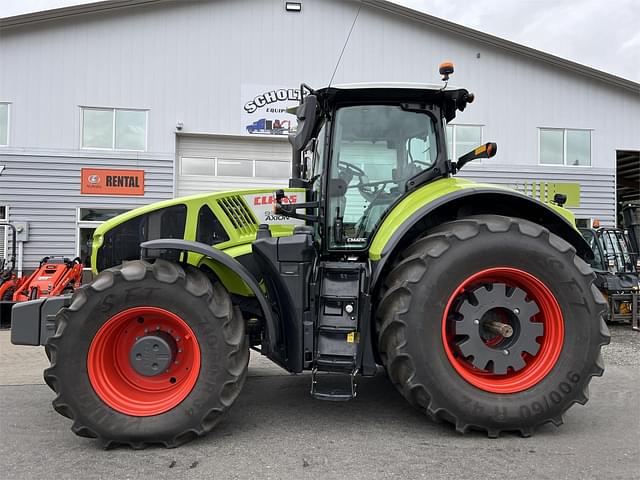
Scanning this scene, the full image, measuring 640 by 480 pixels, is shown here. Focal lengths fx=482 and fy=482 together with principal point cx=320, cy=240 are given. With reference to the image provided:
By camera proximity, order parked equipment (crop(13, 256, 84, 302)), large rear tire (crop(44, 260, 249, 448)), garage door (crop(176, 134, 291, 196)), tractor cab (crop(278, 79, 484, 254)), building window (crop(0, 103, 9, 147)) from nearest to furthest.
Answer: large rear tire (crop(44, 260, 249, 448)) → tractor cab (crop(278, 79, 484, 254)) → parked equipment (crop(13, 256, 84, 302)) → building window (crop(0, 103, 9, 147)) → garage door (crop(176, 134, 291, 196))

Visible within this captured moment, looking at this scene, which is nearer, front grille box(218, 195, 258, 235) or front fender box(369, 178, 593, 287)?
front fender box(369, 178, 593, 287)

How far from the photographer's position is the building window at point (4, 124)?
450 inches

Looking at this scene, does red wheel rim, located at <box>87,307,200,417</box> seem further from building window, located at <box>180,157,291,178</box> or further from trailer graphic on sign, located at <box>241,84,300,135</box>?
trailer graphic on sign, located at <box>241,84,300,135</box>

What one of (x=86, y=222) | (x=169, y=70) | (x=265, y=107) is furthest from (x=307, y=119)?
(x=86, y=222)

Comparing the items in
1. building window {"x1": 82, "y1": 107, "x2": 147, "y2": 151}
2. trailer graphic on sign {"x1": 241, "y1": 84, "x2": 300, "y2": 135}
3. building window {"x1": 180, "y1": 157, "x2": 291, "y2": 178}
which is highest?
trailer graphic on sign {"x1": 241, "y1": 84, "x2": 300, "y2": 135}

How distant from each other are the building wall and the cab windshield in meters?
8.86

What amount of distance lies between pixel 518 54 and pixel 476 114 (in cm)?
198

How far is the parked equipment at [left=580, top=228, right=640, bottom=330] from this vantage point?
8.91 metres

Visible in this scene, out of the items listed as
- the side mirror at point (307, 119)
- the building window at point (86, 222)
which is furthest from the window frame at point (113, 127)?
the side mirror at point (307, 119)

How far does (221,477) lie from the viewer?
8.91ft

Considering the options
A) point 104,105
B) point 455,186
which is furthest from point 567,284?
point 104,105

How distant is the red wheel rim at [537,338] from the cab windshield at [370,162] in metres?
0.88

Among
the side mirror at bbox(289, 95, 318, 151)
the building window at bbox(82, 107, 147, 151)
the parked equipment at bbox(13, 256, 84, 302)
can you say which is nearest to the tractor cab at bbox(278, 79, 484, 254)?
the side mirror at bbox(289, 95, 318, 151)

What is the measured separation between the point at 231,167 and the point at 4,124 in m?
5.43
